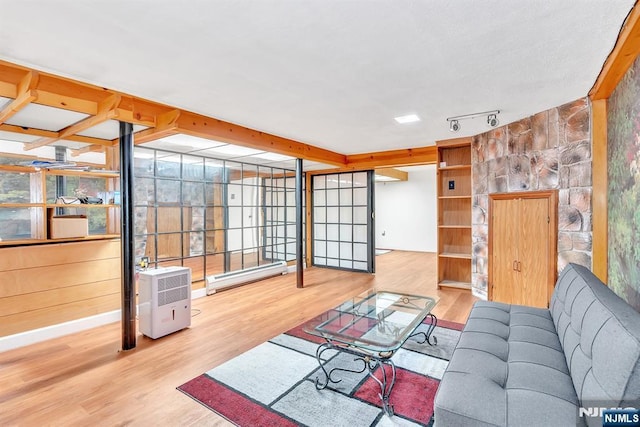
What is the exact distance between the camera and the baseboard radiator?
4.77 metres

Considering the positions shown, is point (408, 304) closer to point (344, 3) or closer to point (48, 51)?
point (344, 3)

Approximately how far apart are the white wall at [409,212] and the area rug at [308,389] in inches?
247

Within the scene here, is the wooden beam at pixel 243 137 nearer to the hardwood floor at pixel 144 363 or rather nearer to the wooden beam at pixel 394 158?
the wooden beam at pixel 394 158

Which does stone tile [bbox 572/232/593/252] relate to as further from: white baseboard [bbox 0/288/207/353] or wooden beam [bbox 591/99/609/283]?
white baseboard [bbox 0/288/207/353]

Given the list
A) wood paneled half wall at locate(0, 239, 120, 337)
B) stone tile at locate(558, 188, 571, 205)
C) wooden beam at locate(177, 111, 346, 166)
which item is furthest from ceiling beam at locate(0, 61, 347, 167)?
stone tile at locate(558, 188, 571, 205)

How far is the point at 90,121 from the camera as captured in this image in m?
2.98

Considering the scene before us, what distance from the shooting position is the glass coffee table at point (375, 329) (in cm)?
212

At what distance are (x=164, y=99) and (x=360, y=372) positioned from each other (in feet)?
9.42

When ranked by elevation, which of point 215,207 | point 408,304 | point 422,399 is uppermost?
point 215,207

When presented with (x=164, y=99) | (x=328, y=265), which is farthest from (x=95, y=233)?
(x=328, y=265)

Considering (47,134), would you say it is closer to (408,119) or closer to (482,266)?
(408,119)

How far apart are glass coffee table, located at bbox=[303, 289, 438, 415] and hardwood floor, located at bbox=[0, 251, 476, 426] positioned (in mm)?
721

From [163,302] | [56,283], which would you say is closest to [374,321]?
[163,302]

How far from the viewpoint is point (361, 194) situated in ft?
21.1
